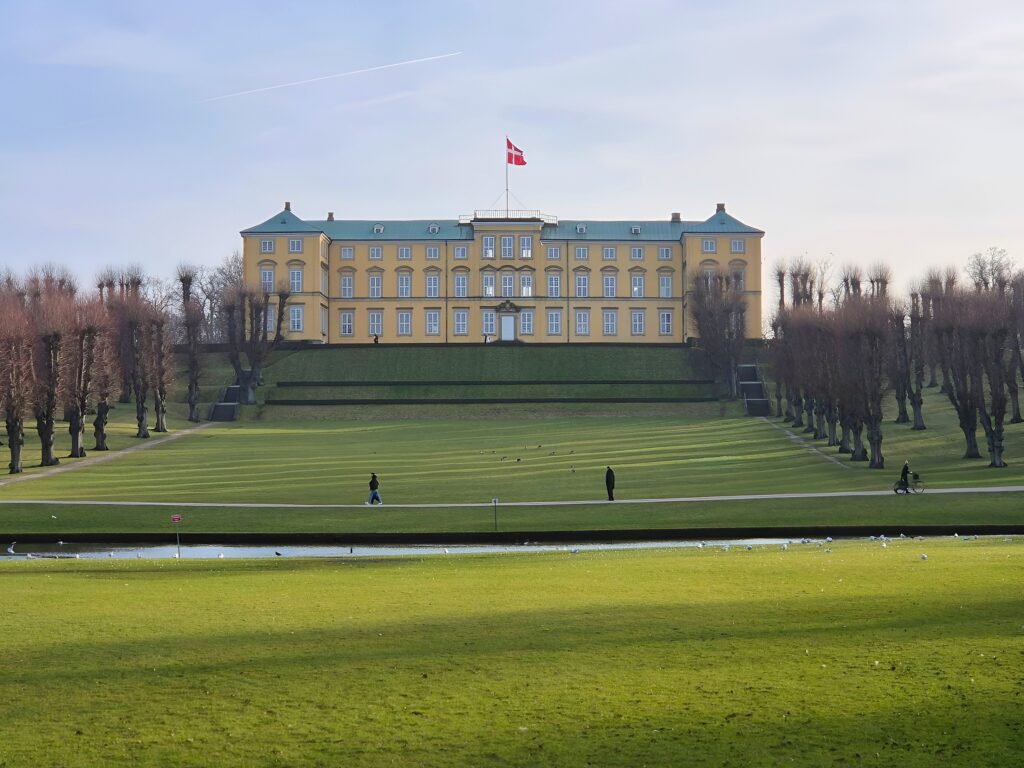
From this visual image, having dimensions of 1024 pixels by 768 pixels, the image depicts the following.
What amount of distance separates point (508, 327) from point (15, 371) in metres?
61.3

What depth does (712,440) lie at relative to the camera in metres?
58.4

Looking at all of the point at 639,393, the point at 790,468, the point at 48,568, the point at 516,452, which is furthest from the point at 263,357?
the point at 48,568

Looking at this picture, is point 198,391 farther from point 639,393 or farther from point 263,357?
point 639,393

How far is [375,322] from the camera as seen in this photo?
104750 millimetres

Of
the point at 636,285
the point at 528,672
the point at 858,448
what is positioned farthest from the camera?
the point at 636,285

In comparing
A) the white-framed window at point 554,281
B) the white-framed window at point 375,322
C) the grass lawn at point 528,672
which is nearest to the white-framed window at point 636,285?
the white-framed window at point 554,281

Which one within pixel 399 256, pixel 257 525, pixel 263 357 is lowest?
A: pixel 257 525

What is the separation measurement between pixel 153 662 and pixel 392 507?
2309cm

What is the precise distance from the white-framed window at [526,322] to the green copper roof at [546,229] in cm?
743

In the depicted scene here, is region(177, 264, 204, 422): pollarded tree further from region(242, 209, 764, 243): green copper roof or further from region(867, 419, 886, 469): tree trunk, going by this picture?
region(867, 419, 886, 469): tree trunk

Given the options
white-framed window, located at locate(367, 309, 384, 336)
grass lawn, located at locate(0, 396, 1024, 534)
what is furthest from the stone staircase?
white-framed window, located at locate(367, 309, 384, 336)

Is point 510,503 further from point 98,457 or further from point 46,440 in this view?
point 98,457

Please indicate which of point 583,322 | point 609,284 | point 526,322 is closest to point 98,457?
point 526,322

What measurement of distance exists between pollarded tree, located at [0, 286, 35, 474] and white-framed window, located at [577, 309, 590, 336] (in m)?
61.1
